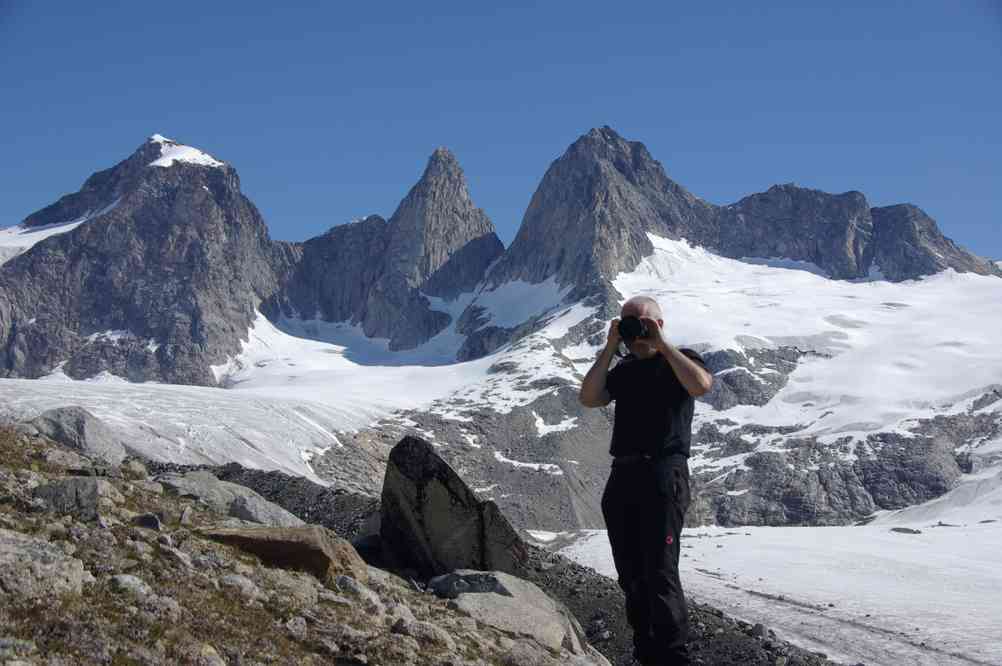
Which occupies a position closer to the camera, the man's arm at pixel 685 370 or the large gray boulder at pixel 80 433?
the man's arm at pixel 685 370

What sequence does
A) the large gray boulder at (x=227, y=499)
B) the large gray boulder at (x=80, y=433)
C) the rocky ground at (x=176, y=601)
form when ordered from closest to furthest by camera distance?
the rocky ground at (x=176, y=601), the large gray boulder at (x=227, y=499), the large gray boulder at (x=80, y=433)

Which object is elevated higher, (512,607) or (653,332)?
(653,332)

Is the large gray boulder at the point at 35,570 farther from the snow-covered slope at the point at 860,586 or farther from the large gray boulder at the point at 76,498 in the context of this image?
the snow-covered slope at the point at 860,586

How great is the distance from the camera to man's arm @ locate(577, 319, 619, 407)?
935 centimetres

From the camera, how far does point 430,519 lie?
1652cm

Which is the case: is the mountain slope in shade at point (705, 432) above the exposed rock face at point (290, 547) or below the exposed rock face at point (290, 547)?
below

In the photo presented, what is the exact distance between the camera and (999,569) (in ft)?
207

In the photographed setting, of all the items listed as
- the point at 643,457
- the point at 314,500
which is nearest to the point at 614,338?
the point at 643,457

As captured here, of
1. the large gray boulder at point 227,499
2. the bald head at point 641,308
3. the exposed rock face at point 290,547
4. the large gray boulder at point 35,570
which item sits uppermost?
the bald head at point 641,308

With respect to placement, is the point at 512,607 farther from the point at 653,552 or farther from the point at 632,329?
the point at 632,329

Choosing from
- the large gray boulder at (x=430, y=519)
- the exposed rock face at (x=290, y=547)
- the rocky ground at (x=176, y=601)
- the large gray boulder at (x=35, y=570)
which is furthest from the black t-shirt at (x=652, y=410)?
the large gray boulder at (x=430, y=519)

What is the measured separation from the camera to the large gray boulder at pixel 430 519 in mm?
16344

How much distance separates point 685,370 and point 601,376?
94 cm

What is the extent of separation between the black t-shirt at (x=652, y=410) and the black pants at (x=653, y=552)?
0.55ft
